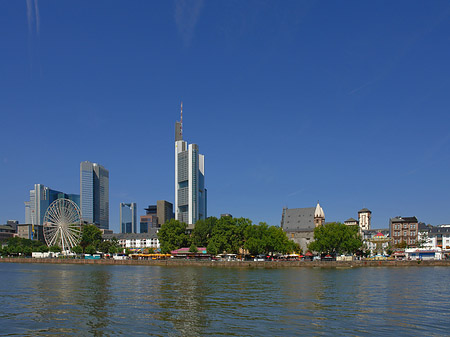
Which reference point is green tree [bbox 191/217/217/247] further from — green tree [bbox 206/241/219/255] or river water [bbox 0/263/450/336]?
river water [bbox 0/263/450/336]

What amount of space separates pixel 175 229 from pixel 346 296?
113910mm

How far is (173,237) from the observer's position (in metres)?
155

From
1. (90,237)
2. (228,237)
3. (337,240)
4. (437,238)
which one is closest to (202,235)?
(228,237)

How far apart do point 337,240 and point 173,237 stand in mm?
54951

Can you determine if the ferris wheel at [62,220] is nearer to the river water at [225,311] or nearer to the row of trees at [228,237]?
the row of trees at [228,237]

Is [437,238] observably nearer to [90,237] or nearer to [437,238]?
[437,238]

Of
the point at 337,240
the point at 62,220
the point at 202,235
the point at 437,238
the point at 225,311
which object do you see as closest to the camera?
the point at 225,311

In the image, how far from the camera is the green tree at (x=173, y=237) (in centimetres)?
15438

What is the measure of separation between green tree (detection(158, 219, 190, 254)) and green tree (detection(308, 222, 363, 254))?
4418cm

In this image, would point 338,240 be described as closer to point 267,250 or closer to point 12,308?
point 267,250

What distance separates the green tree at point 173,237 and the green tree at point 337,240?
44180mm

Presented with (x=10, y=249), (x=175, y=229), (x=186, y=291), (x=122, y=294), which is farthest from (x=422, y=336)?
(x=10, y=249)

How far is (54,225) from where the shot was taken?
165750 millimetres

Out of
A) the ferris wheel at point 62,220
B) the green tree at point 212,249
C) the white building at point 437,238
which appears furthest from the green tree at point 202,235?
the white building at point 437,238
